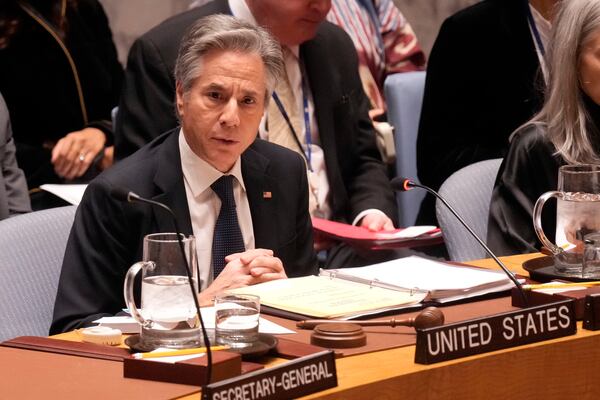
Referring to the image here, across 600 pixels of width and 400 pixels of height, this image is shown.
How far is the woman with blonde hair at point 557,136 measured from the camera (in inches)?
123

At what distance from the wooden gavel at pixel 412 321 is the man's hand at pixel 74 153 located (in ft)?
7.48

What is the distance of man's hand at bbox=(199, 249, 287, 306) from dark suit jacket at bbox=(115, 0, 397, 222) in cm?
134

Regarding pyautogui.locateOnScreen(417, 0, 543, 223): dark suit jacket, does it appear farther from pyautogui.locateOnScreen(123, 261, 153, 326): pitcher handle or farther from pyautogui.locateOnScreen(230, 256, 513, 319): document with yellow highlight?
pyautogui.locateOnScreen(123, 261, 153, 326): pitcher handle

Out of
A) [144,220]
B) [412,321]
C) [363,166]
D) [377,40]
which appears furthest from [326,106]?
[412,321]

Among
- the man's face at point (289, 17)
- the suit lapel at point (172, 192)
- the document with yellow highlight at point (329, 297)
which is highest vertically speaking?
the man's face at point (289, 17)

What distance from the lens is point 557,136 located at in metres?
3.20

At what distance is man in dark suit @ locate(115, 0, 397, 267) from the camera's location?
3740 millimetres

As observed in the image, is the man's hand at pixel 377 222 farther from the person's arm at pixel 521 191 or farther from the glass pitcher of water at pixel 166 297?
the glass pitcher of water at pixel 166 297

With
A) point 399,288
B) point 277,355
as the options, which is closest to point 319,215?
point 399,288

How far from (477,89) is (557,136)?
47.3 inches

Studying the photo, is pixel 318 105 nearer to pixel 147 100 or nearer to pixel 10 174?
pixel 147 100

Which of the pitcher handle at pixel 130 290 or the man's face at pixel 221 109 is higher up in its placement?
the man's face at pixel 221 109

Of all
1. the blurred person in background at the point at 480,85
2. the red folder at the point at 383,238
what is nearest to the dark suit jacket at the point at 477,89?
the blurred person in background at the point at 480,85

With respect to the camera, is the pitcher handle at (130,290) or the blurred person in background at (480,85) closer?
the pitcher handle at (130,290)
